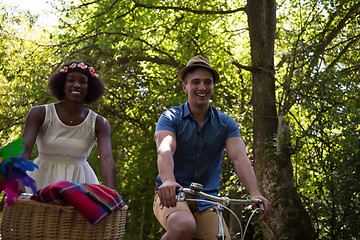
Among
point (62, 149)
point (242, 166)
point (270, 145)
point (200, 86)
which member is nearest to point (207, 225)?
point (242, 166)

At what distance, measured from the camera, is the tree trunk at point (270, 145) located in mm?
7676

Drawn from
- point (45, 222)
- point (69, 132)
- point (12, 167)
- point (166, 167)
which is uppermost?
point (69, 132)

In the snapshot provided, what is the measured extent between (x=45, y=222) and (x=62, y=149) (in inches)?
53.3

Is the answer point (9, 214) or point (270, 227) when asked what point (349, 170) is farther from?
point (9, 214)

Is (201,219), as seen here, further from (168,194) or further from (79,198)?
(79,198)

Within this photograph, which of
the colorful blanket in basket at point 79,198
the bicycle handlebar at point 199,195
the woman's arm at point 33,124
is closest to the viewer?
the colorful blanket in basket at point 79,198

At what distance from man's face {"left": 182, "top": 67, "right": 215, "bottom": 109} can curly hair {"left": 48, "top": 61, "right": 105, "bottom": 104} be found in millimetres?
795

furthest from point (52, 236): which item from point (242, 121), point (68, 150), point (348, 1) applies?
point (242, 121)

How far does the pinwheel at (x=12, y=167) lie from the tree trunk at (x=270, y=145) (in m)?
5.56

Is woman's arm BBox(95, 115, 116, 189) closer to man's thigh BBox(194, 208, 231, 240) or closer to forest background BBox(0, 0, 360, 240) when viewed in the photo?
man's thigh BBox(194, 208, 231, 240)

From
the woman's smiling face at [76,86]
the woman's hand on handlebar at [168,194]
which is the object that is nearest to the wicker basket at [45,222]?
the woman's hand on handlebar at [168,194]

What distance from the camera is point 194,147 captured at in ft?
12.2

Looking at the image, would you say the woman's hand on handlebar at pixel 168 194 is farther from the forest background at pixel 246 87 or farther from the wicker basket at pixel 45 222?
the forest background at pixel 246 87

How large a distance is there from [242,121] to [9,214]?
315 inches
